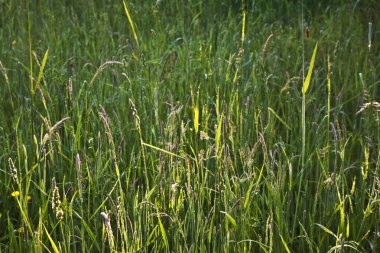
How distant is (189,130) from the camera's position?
94.9 inches

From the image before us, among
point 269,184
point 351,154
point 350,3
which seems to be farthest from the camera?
point 350,3

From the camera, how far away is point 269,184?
73.7 inches

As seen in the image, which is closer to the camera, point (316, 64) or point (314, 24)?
point (316, 64)

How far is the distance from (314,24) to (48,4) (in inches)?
62.7

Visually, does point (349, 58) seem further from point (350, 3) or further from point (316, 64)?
point (350, 3)

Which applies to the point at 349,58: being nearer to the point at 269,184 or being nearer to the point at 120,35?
the point at 120,35

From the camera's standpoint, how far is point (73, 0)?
4168 millimetres

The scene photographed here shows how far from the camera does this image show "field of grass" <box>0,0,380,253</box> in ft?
5.88

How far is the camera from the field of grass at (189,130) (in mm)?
1791

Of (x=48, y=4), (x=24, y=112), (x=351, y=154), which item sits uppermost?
(x=48, y=4)

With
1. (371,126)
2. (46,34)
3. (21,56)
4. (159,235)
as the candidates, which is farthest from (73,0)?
(159,235)

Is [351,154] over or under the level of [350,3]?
under

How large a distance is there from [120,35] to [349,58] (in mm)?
1180

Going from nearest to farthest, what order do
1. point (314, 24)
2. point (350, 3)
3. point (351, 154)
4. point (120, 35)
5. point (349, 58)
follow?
point (351, 154) → point (349, 58) → point (120, 35) → point (314, 24) → point (350, 3)
